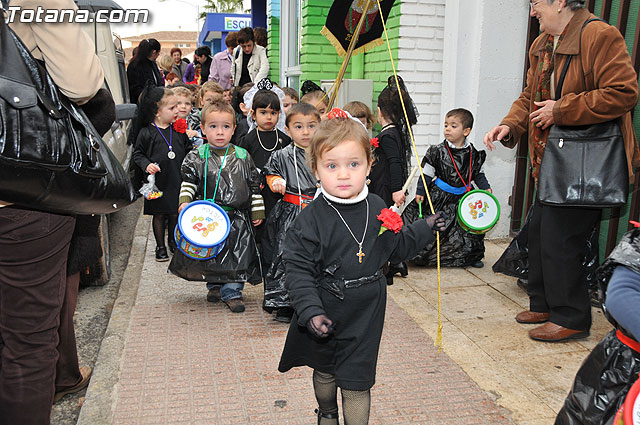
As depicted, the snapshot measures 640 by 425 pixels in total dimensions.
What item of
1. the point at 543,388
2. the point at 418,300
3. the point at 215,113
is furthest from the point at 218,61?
the point at 543,388

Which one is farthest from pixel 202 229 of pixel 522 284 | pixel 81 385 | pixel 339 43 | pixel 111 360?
pixel 339 43

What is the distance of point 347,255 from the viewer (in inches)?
96.7

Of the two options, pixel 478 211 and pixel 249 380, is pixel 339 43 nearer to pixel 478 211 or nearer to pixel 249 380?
pixel 478 211

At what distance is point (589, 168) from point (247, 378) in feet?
7.78

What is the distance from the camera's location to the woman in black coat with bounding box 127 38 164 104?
9539mm

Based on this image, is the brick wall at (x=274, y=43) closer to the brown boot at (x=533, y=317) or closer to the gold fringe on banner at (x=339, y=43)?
the gold fringe on banner at (x=339, y=43)

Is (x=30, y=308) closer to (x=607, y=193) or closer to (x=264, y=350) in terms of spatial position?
(x=264, y=350)

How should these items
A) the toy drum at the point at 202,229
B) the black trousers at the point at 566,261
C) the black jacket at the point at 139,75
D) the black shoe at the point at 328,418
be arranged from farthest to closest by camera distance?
the black jacket at the point at 139,75 → the toy drum at the point at 202,229 → the black trousers at the point at 566,261 → the black shoe at the point at 328,418

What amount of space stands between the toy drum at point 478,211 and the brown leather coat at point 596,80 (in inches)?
55.8

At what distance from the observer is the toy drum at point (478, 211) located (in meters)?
4.94

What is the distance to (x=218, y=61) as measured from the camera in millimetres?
11844

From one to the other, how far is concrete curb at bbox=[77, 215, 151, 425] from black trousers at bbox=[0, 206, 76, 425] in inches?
21.7

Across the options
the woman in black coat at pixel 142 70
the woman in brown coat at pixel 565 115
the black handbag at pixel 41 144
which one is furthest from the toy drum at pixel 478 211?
the woman in black coat at pixel 142 70

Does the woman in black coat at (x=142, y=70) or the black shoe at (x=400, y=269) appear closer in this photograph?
the black shoe at (x=400, y=269)
